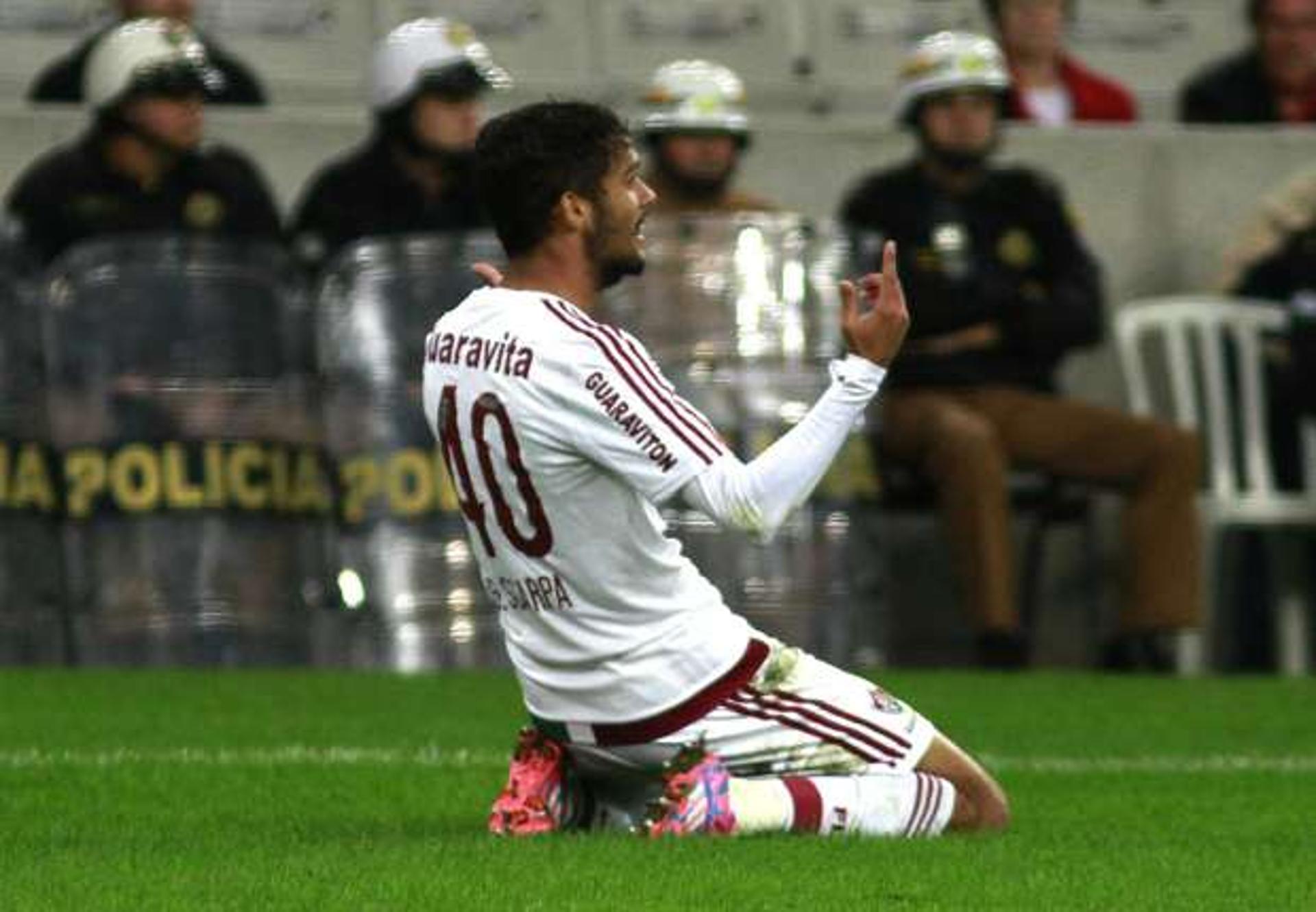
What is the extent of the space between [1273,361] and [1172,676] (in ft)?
4.65

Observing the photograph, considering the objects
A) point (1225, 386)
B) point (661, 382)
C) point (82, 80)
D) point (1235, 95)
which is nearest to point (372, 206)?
point (82, 80)

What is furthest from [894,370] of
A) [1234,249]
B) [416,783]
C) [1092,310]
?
[416,783]

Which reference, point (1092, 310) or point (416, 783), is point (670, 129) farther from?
point (416, 783)

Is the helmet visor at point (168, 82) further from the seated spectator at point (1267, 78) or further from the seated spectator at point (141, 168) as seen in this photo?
the seated spectator at point (1267, 78)

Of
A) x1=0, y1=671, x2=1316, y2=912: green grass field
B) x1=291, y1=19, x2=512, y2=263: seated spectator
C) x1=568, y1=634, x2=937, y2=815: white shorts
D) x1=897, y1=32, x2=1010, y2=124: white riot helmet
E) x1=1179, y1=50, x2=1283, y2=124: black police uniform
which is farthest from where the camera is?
x1=1179, y1=50, x2=1283, y2=124: black police uniform

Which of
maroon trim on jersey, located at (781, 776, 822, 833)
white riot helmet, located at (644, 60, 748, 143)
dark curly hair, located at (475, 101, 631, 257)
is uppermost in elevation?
dark curly hair, located at (475, 101, 631, 257)

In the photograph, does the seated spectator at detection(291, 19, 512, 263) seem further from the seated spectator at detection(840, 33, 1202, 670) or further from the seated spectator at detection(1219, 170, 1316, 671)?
the seated spectator at detection(1219, 170, 1316, 671)

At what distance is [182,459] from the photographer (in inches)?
536

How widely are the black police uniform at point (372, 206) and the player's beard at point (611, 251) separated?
233 inches

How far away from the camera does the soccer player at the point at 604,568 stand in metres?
7.72

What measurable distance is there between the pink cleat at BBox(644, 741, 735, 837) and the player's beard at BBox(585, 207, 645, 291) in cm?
94

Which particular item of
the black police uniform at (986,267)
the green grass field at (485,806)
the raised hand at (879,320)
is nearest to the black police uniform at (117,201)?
the green grass field at (485,806)

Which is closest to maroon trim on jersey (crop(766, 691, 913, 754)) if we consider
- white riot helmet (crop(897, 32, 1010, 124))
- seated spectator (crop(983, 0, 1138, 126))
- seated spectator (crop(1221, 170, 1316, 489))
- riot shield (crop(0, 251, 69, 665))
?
riot shield (crop(0, 251, 69, 665))

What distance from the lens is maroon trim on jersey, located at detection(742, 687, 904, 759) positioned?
798 centimetres
